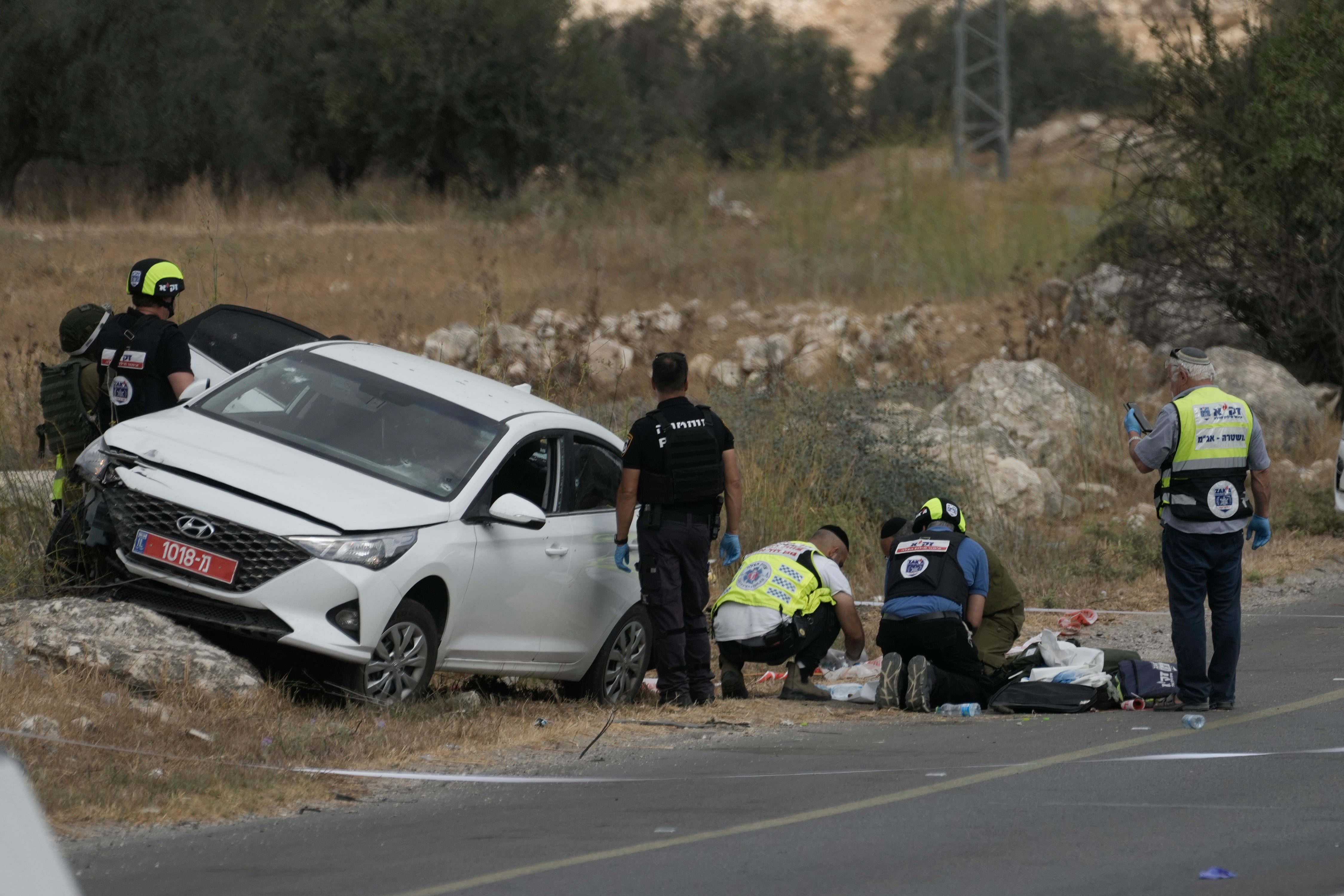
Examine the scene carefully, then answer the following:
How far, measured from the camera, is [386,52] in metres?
34.1

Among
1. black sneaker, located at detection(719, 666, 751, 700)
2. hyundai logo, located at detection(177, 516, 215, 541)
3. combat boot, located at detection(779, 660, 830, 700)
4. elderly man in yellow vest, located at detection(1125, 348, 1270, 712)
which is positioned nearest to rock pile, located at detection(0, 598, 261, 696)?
hyundai logo, located at detection(177, 516, 215, 541)

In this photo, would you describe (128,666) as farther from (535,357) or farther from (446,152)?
(446,152)

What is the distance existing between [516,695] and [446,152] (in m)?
Answer: 27.7

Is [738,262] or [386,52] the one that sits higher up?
[386,52]

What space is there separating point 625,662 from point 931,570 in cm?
185

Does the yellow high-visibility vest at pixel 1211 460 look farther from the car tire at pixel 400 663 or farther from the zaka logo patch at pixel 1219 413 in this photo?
the car tire at pixel 400 663

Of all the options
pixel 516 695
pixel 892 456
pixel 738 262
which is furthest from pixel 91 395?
pixel 738 262

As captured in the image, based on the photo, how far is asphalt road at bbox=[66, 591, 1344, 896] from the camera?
5.25 meters

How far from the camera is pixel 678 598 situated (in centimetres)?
898

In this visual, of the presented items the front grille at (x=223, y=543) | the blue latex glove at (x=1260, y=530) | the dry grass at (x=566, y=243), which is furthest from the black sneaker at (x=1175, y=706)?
the dry grass at (x=566, y=243)

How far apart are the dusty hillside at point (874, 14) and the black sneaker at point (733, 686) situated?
6867 centimetres

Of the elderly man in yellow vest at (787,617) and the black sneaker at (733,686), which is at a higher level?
the elderly man in yellow vest at (787,617)

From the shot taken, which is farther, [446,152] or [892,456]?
[446,152]

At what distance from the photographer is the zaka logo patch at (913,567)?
912 cm
